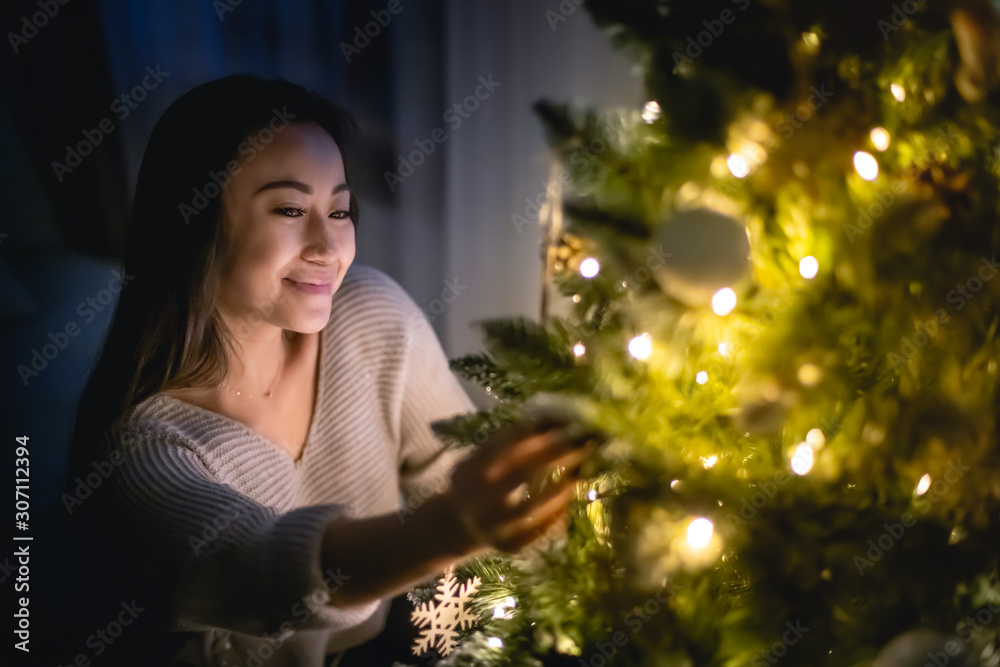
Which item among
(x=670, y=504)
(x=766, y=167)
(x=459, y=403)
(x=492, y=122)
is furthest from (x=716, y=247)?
(x=492, y=122)

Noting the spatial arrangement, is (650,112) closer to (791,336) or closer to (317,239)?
(791,336)

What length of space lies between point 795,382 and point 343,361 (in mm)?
888

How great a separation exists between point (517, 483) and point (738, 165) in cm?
33

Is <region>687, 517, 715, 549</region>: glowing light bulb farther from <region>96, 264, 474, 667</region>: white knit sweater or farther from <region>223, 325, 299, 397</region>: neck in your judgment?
<region>223, 325, 299, 397</region>: neck

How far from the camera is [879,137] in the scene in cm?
55

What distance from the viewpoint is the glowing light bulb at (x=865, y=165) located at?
544mm

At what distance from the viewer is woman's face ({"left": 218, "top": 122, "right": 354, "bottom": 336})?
40.6 inches

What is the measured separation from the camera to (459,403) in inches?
51.9

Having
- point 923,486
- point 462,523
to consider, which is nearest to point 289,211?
point 462,523

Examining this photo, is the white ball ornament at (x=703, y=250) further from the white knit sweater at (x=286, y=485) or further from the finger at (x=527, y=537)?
the white knit sweater at (x=286, y=485)

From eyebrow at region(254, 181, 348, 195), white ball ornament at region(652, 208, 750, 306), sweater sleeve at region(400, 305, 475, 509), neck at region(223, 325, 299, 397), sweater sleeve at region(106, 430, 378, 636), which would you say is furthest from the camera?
sweater sleeve at region(400, 305, 475, 509)

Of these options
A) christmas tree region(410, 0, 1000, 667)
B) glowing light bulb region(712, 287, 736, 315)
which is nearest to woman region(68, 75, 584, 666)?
christmas tree region(410, 0, 1000, 667)

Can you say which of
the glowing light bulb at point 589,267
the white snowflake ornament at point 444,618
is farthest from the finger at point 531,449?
the white snowflake ornament at point 444,618

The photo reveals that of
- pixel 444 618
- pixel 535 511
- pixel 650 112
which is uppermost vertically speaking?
pixel 650 112
